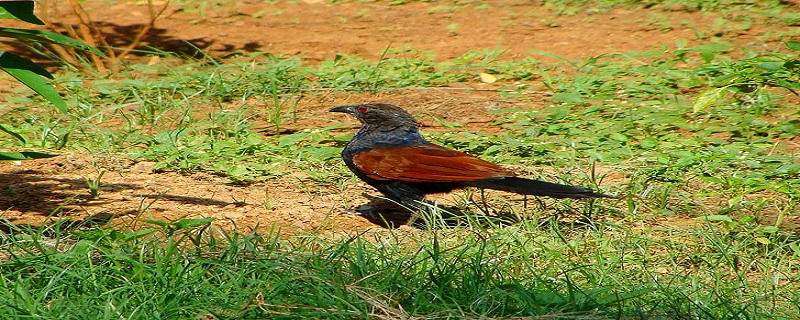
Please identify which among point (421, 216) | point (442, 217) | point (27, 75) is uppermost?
point (27, 75)

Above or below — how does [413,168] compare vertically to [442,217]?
above

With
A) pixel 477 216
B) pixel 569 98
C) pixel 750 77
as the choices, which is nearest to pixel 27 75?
pixel 477 216

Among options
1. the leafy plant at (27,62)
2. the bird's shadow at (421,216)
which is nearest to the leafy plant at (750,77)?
the bird's shadow at (421,216)

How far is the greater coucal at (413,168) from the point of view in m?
4.29

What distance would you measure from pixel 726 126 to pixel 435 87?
83.4 inches

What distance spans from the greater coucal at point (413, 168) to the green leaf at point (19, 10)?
171cm

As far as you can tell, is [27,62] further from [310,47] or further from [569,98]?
[310,47]

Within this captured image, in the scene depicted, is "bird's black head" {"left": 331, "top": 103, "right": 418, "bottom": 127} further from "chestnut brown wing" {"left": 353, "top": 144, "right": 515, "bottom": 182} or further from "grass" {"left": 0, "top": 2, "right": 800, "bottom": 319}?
"grass" {"left": 0, "top": 2, "right": 800, "bottom": 319}

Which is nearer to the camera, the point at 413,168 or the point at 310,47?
the point at 413,168

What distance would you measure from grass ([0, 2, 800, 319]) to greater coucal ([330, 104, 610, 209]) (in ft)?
0.55

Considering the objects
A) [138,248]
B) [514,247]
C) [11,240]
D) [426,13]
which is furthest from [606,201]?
[426,13]

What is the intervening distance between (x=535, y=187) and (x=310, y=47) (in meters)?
4.68

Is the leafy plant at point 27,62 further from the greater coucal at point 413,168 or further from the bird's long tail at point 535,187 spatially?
the bird's long tail at point 535,187

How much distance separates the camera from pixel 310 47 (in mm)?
8555
